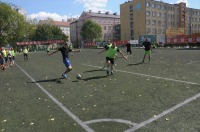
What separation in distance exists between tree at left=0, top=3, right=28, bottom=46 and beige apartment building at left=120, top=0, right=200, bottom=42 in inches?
1729

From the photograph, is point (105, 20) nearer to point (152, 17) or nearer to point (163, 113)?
point (152, 17)

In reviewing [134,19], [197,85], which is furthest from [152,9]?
[197,85]

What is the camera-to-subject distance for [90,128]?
5371 mm

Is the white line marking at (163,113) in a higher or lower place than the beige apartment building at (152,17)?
lower

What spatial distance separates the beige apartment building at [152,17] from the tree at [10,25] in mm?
43913

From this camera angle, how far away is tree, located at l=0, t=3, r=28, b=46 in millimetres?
72562

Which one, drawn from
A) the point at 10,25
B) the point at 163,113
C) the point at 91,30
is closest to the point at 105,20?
the point at 91,30

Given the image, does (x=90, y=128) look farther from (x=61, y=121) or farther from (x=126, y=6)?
(x=126, y=6)

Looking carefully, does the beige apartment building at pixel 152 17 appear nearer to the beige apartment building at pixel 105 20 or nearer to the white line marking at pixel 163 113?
the beige apartment building at pixel 105 20

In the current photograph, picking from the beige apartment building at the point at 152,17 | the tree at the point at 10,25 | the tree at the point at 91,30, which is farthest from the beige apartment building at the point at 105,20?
the tree at the point at 10,25

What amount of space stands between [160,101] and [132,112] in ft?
4.39

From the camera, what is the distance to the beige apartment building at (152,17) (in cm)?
9262

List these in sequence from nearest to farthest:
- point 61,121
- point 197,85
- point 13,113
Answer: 1. point 61,121
2. point 13,113
3. point 197,85

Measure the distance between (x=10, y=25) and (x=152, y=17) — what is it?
54.0 meters
